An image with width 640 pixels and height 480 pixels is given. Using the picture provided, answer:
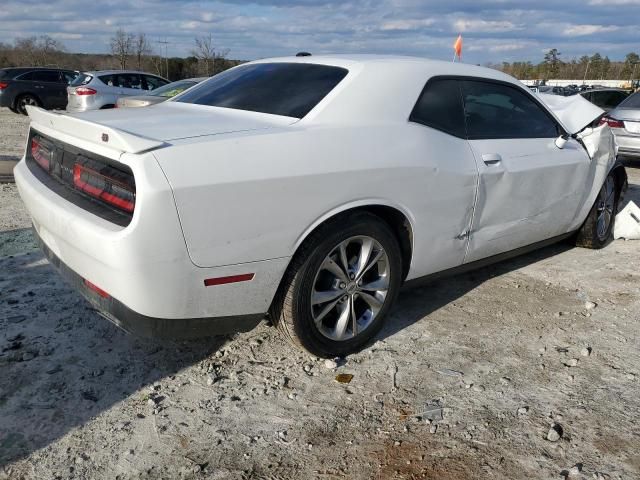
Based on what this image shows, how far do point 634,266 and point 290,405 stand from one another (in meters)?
3.60

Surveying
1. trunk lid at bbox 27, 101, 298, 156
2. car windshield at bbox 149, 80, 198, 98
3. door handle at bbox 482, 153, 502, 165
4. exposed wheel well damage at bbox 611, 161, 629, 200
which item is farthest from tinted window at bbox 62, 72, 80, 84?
door handle at bbox 482, 153, 502, 165

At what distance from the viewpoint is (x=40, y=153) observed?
3.24m

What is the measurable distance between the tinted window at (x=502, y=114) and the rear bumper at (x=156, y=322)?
187cm

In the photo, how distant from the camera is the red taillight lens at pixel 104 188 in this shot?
2.41 metres

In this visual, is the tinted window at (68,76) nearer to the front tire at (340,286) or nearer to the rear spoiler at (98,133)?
the rear spoiler at (98,133)

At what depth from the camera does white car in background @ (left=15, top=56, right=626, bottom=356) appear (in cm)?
241

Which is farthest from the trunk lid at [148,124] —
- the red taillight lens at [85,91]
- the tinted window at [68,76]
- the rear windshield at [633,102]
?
the tinted window at [68,76]

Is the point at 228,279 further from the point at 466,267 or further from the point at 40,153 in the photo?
the point at 466,267

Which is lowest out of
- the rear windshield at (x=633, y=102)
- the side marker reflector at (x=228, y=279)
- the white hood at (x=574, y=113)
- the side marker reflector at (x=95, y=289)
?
the rear windshield at (x=633, y=102)

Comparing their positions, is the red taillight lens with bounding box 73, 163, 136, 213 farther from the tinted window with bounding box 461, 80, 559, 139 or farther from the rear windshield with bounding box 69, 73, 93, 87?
the rear windshield with bounding box 69, 73, 93, 87

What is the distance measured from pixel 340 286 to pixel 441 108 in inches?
49.6

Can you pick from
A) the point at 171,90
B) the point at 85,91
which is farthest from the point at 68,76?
the point at 171,90

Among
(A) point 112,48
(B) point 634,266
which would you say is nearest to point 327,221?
(B) point 634,266

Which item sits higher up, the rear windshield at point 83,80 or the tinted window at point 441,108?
the tinted window at point 441,108
